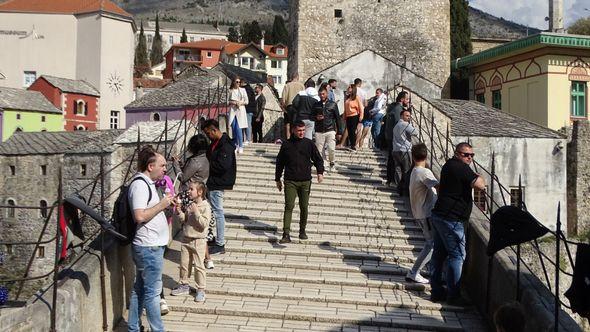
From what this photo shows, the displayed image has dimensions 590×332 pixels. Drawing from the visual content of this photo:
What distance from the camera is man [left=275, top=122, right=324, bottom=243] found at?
9.40m

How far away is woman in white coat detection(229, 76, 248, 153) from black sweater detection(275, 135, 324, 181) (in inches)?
183

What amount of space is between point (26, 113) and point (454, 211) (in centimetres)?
5551

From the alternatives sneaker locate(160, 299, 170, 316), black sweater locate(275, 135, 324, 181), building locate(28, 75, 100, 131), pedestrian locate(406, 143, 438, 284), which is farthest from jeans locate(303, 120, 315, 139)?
building locate(28, 75, 100, 131)

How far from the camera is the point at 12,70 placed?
65.9 m

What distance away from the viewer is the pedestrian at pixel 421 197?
26.9 ft

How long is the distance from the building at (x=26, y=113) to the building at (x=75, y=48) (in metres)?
5.79

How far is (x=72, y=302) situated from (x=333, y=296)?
123 inches

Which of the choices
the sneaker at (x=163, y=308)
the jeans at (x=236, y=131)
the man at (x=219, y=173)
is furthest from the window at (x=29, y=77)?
the sneaker at (x=163, y=308)

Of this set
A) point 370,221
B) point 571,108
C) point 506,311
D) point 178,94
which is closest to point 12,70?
point 178,94

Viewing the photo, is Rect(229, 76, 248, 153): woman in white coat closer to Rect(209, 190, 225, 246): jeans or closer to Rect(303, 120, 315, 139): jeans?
Rect(303, 120, 315, 139): jeans

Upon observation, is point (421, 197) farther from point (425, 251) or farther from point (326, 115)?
point (326, 115)

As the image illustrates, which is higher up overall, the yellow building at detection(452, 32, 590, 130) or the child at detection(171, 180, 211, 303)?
the yellow building at detection(452, 32, 590, 130)

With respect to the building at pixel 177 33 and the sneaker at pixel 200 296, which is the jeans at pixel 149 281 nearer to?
the sneaker at pixel 200 296

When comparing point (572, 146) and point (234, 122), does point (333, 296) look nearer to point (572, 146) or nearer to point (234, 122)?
point (234, 122)
